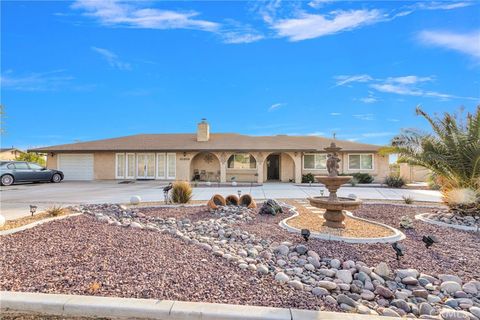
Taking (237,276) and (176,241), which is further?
(176,241)

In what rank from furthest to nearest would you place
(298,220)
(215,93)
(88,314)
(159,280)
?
(215,93) < (298,220) < (159,280) < (88,314)

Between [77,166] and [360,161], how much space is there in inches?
899

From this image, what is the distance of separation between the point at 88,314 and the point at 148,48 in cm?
1260

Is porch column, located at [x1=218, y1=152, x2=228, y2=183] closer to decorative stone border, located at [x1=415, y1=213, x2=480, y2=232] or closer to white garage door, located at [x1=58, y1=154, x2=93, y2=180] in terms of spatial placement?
white garage door, located at [x1=58, y1=154, x2=93, y2=180]

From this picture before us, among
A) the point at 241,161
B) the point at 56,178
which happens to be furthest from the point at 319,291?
the point at 56,178

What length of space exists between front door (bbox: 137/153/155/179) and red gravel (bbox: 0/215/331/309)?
16.9 m

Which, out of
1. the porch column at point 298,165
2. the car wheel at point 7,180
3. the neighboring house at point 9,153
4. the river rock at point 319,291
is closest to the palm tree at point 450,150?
the river rock at point 319,291

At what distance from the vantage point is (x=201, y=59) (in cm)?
1469

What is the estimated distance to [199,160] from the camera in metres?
21.7

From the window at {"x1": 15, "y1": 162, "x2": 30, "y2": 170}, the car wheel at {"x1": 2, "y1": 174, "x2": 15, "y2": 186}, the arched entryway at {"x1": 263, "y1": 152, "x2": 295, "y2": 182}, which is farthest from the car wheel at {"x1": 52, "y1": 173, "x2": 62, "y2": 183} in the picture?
the arched entryway at {"x1": 263, "y1": 152, "x2": 295, "y2": 182}

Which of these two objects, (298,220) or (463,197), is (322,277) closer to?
(298,220)

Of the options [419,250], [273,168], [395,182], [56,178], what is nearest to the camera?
[419,250]

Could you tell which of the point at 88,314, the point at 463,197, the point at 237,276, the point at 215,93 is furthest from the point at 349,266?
the point at 215,93

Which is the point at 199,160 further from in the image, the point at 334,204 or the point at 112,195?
the point at 334,204
